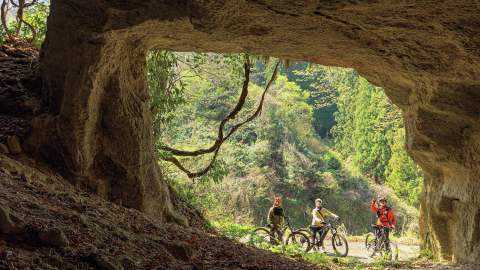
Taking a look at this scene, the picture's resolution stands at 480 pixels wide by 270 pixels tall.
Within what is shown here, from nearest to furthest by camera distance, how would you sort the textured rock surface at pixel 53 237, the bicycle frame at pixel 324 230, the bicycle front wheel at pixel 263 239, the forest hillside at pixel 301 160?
the textured rock surface at pixel 53 237 → the bicycle front wheel at pixel 263 239 → the bicycle frame at pixel 324 230 → the forest hillside at pixel 301 160

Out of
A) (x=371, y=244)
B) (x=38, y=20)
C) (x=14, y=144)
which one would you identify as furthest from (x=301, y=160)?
(x=14, y=144)

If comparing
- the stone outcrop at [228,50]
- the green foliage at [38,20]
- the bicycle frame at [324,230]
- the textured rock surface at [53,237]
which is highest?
the green foliage at [38,20]

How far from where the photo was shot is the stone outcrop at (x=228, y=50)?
3.39m

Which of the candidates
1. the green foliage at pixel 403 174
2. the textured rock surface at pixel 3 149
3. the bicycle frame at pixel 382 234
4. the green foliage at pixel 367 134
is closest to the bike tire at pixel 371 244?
the bicycle frame at pixel 382 234

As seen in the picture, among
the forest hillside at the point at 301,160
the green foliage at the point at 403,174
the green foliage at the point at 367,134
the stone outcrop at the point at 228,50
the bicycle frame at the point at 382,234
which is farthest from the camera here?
the green foliage at the point at 367,134

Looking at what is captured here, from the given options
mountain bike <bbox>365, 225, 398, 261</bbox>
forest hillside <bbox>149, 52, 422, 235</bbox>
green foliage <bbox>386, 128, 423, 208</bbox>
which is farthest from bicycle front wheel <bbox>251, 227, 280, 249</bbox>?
green foliage <bbox>386, 128, 423, 208</bbox>

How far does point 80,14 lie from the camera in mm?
4281

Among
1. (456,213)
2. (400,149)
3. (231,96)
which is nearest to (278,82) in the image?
(231,96)

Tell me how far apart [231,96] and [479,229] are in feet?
68.0

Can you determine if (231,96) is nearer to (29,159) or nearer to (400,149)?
(400,149)

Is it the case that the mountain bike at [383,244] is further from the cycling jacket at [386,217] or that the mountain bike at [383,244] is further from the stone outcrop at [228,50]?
the stone outcrop at [228,50]

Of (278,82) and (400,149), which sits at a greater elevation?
(278,82)

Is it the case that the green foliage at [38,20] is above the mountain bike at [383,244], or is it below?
above

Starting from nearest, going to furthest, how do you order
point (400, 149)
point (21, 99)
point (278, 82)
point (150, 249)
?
1. point (150, 249)
2. point (21, 99)
3. point (400, 149)
4. point (278, 82)
